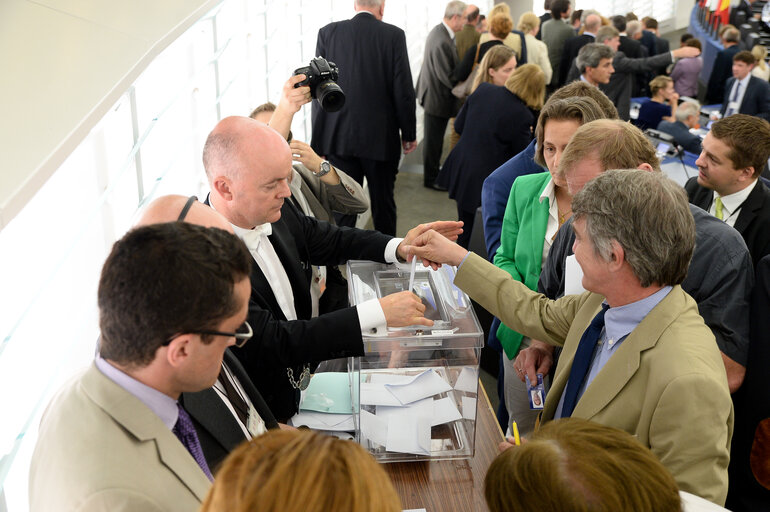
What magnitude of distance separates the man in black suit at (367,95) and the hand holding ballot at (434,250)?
249cm

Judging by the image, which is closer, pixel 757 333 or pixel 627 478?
pixel 627 478

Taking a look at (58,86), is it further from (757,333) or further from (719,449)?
(757,333)

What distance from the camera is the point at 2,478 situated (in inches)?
51.8

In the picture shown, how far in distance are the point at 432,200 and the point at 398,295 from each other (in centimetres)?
473

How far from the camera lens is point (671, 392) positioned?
1.39 m

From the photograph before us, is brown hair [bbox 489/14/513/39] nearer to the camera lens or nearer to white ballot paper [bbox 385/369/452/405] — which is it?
the camera lens

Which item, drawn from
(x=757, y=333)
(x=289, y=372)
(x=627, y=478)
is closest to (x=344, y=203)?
(x=289, y=372)

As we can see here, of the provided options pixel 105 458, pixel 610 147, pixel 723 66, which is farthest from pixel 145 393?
pixel 723 66

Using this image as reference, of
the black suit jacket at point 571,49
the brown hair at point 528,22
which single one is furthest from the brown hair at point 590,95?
the black suit jacket at point 571,49

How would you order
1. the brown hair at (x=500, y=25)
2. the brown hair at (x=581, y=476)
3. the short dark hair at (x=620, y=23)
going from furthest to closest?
1. the short dark hair at (x=620, y=23)
2. the brown hair at (x=500, y=25)
3. the brown hair at (x=581, y=476)

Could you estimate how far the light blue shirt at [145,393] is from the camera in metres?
1.17

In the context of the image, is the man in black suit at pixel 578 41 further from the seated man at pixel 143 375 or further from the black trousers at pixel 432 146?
the seated man at pixel 143 375

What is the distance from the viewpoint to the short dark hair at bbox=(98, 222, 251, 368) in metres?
1.11

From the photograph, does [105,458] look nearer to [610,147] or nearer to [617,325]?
[617,325]
